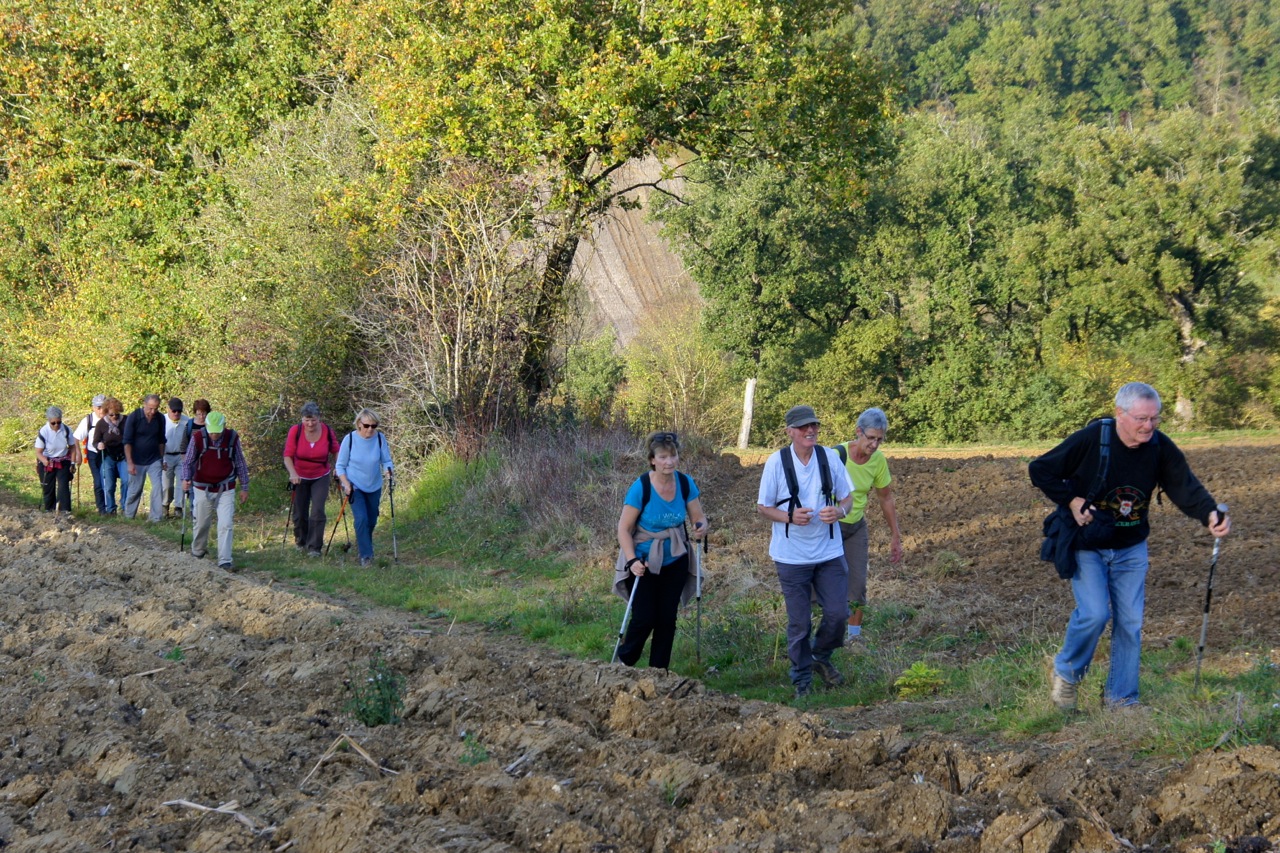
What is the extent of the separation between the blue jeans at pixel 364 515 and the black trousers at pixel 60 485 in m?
7.44

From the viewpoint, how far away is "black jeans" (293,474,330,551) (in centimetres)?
1548

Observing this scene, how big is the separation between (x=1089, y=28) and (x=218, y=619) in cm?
8804

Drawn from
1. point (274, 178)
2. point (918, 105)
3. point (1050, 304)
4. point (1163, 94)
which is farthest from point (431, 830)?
point (1163, 94)

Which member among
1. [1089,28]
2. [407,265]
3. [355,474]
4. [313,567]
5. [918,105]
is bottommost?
[313,567]

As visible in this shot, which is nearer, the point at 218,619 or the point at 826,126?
the point at 218,619

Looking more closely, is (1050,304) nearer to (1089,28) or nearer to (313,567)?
(313,567)

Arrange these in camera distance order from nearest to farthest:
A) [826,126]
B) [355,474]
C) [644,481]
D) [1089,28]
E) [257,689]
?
[257,689] → [644,481] → [355,474] → [826,126] → [1089,28]

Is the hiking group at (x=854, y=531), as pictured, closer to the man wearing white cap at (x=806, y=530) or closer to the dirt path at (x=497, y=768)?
the man wearing white cap at (x=806, y=530)

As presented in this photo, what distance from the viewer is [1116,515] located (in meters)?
6.98

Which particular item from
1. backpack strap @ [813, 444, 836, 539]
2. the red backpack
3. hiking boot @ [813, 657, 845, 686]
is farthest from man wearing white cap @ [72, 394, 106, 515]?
backpack strap @ [813, 444, 836, 539]

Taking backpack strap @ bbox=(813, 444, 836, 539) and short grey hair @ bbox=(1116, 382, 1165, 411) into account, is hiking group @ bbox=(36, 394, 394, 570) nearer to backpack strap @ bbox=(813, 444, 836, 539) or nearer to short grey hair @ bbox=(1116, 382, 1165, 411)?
backpack strap @ bbox=(813, 444, 836, 539)

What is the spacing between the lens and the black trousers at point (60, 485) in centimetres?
1978

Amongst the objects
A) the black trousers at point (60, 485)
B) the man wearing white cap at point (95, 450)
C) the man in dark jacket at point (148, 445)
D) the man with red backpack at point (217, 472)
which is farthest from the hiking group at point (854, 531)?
the black trousers at point (60, 485)

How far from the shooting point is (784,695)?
342 inches
